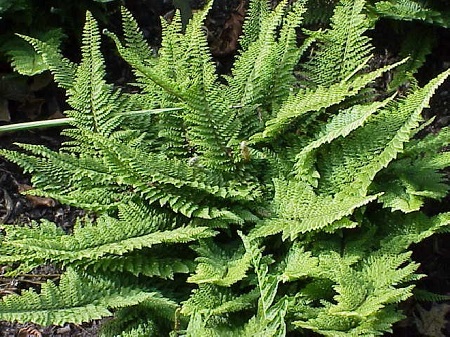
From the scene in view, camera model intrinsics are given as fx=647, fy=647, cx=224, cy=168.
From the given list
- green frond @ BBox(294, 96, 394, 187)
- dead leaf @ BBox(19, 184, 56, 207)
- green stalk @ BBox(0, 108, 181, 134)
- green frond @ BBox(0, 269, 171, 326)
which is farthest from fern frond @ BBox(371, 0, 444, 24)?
dead leaf @ BBox(19, 184, 56, 207)

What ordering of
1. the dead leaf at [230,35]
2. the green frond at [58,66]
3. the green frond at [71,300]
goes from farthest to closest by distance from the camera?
the dead leaf at [230,35]
the green frond at [58,66]
the green frond at [71,300]

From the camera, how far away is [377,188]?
8.82ft

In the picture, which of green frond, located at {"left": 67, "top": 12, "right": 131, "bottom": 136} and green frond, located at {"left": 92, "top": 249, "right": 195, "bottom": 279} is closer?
green frond, located at {"left": 92, "top": 249, "right": 195, "bottom": 279}

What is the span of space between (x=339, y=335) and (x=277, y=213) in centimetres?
59

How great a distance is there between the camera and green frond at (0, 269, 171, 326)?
2.37 m

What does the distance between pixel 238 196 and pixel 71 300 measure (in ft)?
2.58

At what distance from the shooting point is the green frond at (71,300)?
2.37 metres

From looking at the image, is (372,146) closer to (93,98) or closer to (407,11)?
(407,11)

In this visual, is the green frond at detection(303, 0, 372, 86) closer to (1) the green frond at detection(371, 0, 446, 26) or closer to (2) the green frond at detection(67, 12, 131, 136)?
(1) the green frond at detection(371, 0, 446, 26)

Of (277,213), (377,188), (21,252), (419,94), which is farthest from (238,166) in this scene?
(21,252)

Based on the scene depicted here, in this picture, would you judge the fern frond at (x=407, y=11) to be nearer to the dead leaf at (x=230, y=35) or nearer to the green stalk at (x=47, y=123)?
the dead leaf at (x=230, y=35)

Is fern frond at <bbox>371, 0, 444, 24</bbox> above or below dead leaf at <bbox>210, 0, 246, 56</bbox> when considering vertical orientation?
above

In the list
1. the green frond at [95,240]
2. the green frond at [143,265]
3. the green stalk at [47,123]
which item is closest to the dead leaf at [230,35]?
the green stalk at [47,123]

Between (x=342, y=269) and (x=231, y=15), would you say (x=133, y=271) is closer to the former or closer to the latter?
(x=342, y=269)
